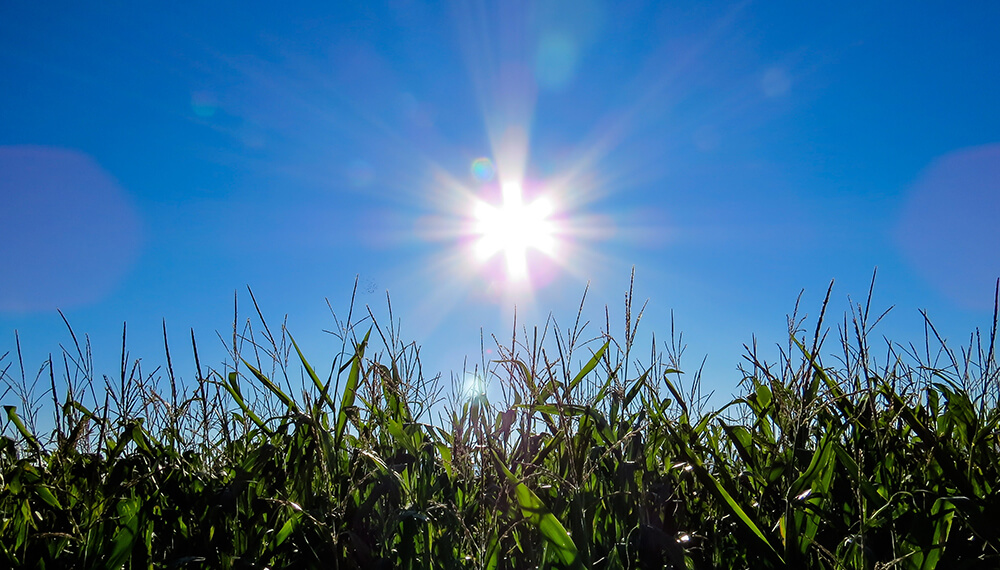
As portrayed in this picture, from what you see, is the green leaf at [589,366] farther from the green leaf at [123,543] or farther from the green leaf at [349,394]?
the green leaf at [123,543]

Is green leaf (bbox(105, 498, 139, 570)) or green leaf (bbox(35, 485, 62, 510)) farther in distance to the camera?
green leaf (bbox(35, 485, 62, 510))

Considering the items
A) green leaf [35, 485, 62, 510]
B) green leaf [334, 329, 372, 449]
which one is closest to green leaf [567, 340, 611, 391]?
green leaf [334, 329, 372, 449]

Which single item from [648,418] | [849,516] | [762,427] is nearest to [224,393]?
[648,418]

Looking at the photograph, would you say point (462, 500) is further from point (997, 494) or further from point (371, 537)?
point (997, 494)

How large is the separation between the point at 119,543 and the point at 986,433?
257cm

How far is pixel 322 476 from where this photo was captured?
1.76 m

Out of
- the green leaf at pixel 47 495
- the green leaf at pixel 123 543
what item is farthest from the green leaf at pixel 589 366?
the green leaf at pixel 47 495

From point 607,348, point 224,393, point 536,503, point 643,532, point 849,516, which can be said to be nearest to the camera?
point 536,503

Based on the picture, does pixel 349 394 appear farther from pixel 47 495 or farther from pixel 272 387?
pixel 47 495

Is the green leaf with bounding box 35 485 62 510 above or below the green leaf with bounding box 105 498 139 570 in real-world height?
above

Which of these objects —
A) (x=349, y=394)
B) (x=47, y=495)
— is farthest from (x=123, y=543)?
(x=349, y=394)

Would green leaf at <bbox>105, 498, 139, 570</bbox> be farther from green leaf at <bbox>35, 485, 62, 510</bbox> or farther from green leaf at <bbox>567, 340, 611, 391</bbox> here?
green leaf at <bbox>567, 340, 611, 391</bbox>

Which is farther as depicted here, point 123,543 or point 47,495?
point 47,495

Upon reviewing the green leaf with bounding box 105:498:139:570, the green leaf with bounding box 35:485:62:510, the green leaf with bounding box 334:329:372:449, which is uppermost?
the green leaf with bounding box 334:329:372:449
